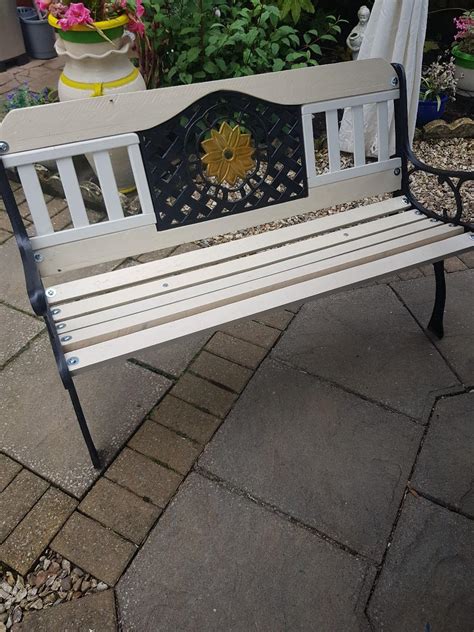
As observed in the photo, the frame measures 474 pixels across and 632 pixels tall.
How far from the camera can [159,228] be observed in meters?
2.07

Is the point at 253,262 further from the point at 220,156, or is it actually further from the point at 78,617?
the point at 78,617

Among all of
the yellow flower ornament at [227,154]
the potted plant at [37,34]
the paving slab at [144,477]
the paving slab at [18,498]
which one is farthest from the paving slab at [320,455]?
the potted plant at [37,34]

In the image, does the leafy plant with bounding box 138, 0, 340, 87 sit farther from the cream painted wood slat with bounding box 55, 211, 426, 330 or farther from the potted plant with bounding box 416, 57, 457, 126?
the cream painted wood slat with bounding box 55, 211, 426, 330

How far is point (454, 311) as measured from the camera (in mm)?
2604

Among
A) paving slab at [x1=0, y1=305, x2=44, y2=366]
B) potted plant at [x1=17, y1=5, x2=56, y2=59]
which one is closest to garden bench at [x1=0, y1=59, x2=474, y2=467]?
paving slab at [x1=0, y1=305, x2=44, y2=366]

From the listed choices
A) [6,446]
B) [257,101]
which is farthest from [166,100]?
[6,446]

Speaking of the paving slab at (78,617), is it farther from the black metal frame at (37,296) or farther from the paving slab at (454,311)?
the paving slab at (454,311)

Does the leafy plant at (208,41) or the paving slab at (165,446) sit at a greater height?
the leafy plant at (208,41)

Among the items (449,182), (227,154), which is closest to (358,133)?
(449,182)

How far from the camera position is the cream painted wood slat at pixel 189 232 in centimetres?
197

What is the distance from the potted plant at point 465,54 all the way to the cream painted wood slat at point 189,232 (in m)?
2.23

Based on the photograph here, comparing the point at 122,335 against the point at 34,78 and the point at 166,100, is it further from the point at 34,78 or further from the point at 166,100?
the point at 34,78

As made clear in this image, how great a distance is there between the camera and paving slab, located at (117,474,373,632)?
1.60 m

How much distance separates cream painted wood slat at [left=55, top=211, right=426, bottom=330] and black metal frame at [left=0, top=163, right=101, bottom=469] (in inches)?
4.1
